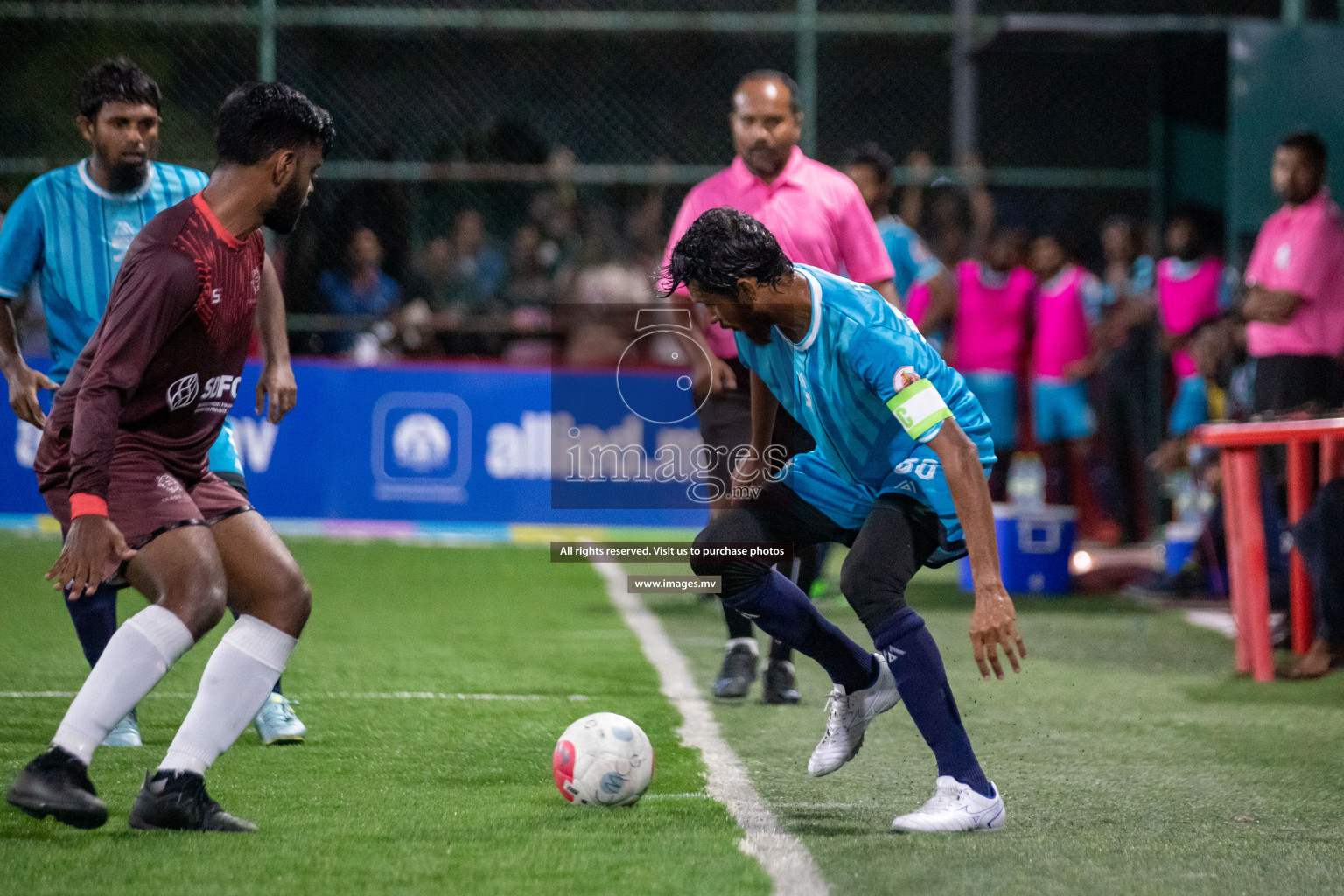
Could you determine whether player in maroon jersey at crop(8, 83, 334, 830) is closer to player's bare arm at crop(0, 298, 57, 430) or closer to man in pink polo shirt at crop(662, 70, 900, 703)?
player's bare arm at crop(0, 298, 57, 430)

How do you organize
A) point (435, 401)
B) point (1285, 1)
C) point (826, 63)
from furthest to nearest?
point (826, 63) < point (1285, 1) < point (435, 401)

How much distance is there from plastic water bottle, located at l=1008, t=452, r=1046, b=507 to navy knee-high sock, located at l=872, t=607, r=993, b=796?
8.71 m

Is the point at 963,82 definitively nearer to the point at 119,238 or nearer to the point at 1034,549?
the point at 1034,549

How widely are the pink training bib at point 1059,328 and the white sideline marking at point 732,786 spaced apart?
581 cm

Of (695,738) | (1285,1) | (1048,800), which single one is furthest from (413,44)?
(1048,800)

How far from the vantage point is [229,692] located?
3.82 metres

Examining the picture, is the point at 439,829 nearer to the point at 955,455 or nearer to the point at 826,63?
the point at 955,455

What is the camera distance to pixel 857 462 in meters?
4.20

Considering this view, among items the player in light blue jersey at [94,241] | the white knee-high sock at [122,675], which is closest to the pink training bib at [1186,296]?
the player in light blue jersey at [94,241]

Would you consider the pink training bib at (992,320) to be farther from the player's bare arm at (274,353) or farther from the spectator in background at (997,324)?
the player's bare arm at (274,353)

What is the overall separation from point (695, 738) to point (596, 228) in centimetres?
875

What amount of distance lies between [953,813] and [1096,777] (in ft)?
Answer: 3.16

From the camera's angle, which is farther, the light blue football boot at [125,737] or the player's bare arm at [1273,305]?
the player's bare arm at [1273,305]

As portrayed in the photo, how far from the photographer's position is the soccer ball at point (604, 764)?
13.6ft
